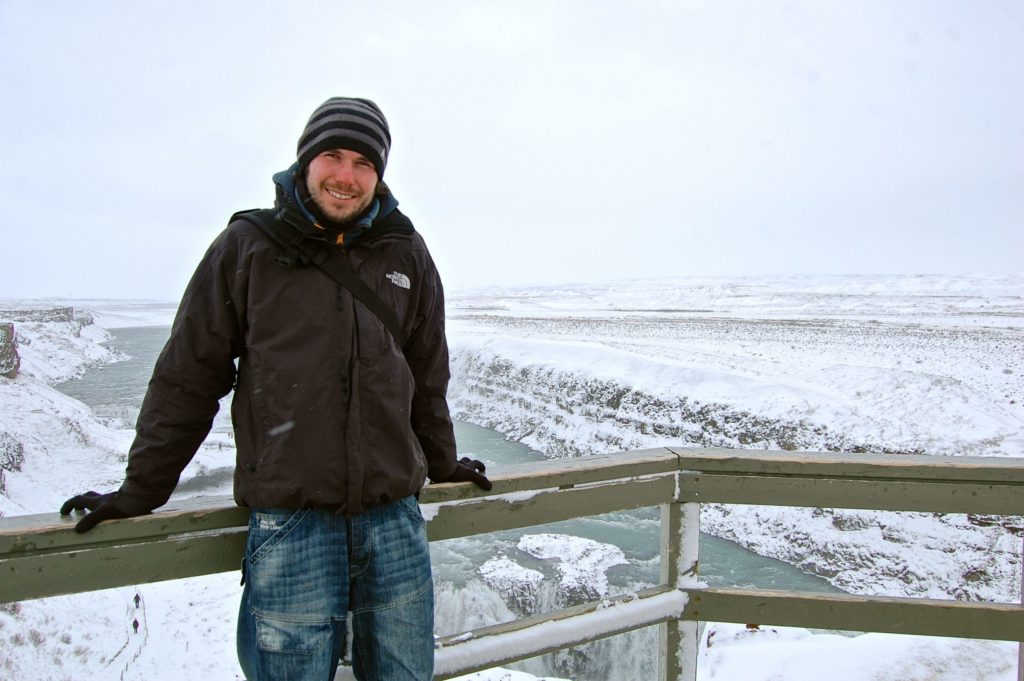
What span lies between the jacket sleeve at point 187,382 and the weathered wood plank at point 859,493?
1.50 meters

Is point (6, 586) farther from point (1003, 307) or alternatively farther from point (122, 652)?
point (1003, 307)

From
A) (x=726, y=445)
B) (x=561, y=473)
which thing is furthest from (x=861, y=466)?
(x=726, y=445)

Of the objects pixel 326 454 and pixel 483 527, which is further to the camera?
pixel 483 527

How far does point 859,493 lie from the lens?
6.98ft

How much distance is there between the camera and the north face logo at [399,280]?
1834mm

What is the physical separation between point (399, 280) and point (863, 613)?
188 centimetres

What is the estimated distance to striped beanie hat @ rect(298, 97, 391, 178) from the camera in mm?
1772

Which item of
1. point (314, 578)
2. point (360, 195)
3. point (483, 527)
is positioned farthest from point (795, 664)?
point (360, 195)

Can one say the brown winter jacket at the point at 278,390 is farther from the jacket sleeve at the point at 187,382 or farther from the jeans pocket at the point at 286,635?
the jeans pocket at the point at 286,635

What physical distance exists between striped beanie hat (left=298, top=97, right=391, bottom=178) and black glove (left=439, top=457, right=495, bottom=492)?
914 millimetres

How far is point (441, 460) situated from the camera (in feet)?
6.59

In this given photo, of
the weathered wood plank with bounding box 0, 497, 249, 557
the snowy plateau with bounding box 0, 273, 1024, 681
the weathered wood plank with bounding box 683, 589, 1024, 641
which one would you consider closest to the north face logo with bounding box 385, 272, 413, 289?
the weathered wood plank with bounding box 0, 497, 249, 557

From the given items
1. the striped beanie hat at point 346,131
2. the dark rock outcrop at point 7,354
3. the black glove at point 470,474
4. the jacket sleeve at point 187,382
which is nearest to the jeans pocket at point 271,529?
the jacket sleeve at point 187,382

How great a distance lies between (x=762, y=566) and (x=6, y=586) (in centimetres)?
1239
